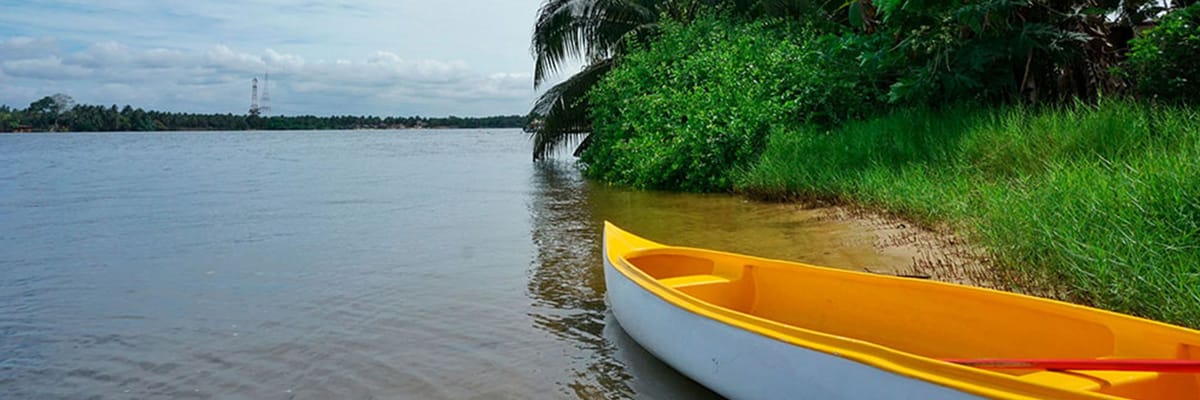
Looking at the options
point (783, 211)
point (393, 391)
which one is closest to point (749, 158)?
point (783, 211)

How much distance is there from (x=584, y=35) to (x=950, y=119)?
11342mm

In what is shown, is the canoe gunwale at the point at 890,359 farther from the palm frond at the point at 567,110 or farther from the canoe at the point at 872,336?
the palm frond at the point at 567,110

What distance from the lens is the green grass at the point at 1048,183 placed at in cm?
476

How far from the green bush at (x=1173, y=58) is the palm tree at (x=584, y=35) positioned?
443 inches

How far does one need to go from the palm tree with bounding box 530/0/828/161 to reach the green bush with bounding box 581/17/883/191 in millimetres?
2662

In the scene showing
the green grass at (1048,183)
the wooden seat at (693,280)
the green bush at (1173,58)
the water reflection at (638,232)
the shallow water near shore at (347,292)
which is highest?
the green bush at (1173,58)

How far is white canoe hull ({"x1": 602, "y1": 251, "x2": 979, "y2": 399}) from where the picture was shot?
3.25 meters

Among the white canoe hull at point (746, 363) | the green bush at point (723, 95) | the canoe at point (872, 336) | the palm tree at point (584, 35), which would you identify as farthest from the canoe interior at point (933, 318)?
the palm tree at point (584, 35)

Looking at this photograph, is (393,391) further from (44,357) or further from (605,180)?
(605,180)

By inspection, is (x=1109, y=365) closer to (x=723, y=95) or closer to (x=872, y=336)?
(x=872, y=336)

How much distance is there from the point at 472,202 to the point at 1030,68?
32.4 ft

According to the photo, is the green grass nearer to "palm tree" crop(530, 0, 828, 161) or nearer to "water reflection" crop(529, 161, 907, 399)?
"water reflection" crop(529, 161, 907, 399)

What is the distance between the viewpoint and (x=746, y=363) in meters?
3.95

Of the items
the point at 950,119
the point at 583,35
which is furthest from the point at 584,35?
the point at 950,119
